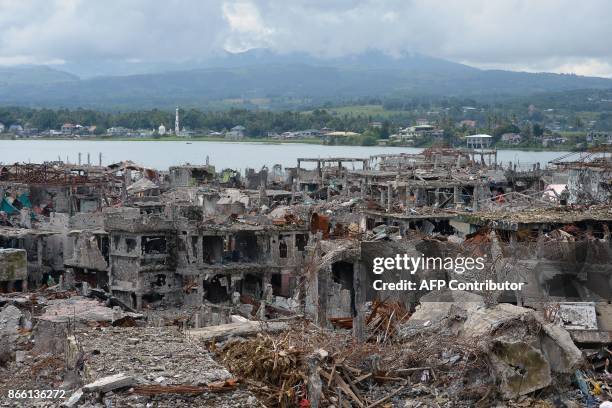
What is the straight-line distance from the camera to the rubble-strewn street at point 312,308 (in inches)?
446

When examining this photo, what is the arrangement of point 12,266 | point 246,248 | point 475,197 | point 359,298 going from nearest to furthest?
point 359,298 < point 12,266 < point 246,248 < point 475,197

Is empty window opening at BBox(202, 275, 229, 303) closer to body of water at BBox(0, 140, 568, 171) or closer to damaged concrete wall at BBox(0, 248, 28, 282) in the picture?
damaged concrete wall at BBox(0, 248, 28, 282)

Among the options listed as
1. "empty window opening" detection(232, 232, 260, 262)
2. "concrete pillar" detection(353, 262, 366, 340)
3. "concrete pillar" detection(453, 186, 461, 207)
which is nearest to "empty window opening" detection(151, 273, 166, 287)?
"empty window opening" detection(232, 232, 260, 262)

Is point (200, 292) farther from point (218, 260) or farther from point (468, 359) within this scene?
point (468, 359)

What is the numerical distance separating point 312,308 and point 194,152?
3894 inches

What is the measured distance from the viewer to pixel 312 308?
16.4 meters

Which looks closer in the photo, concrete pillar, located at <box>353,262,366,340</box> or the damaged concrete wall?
concrete pillar, located at <box>353,262,366,340</box>

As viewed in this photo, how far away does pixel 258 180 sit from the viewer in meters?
45.4

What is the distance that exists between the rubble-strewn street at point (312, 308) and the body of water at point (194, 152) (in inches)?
2210

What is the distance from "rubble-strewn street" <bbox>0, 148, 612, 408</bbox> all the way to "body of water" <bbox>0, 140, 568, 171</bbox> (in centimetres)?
5614

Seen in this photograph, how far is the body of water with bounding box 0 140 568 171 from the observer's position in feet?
295

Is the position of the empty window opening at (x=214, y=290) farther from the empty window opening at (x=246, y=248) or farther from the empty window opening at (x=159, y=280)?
the empty window opening at (x=159, y=280)

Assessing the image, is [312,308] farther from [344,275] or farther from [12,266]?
[12,266]

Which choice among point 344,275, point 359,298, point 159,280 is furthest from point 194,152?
point 359,298
